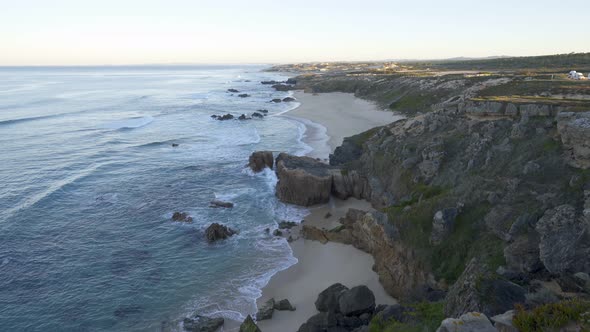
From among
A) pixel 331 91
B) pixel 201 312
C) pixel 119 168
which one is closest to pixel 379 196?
pixel 201 312

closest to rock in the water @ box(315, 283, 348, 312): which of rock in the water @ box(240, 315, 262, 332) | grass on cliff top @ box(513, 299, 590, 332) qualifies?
rock in the water @ box(240, 315, 262, 332)

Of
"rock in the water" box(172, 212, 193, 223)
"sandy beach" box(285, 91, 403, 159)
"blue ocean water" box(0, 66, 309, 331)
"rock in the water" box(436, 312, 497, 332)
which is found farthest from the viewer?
"sandy beach" box(285, 91, 403, 159)

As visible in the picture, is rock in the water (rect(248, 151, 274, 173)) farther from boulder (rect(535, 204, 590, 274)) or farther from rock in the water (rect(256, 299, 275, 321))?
boulder (rect(535, 204, 590, 274))

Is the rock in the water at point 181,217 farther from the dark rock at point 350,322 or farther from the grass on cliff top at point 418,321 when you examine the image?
the grass on cliff top at point 418,321

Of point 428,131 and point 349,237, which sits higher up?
point 428,131

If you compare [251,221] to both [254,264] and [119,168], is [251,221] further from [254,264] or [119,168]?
[119,168]
